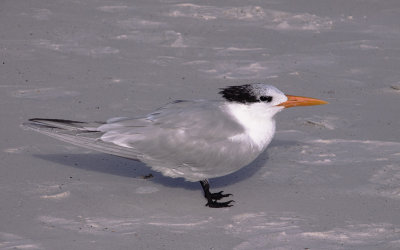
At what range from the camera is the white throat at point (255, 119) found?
14.7ft

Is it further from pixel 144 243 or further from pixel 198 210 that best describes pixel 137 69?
pixel 144 243

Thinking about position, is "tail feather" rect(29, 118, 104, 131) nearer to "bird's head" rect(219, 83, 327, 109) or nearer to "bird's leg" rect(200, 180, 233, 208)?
"bird's leg" rect(200, 180, 233, 208)

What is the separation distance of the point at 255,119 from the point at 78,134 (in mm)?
1084

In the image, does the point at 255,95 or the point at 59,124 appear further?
the point at 255,95

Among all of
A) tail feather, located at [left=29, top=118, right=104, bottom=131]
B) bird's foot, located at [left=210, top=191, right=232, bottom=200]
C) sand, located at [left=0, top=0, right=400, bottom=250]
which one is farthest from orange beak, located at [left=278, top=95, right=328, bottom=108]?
tail feather, located at [left=29, top=118, right=104, bottom=131]

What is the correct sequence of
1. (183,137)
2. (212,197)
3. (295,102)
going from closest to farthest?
(183,137) → (212,197) → (295,102)

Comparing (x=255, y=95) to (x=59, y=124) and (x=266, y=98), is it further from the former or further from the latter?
(x=59, y=124)

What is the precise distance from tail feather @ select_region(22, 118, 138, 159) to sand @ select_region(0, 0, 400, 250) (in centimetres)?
31

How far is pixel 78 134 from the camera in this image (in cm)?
437

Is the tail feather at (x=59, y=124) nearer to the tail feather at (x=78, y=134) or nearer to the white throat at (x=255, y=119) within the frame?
the tail feather at (x=78, y=134)

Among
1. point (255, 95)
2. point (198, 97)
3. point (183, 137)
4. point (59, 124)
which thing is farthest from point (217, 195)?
point (198, 97)

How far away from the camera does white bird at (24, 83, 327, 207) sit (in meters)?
4.36

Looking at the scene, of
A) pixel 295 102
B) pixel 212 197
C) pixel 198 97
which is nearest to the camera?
pixel 212 197

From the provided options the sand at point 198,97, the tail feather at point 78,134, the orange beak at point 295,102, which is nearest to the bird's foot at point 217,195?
the sand at point 198,97
